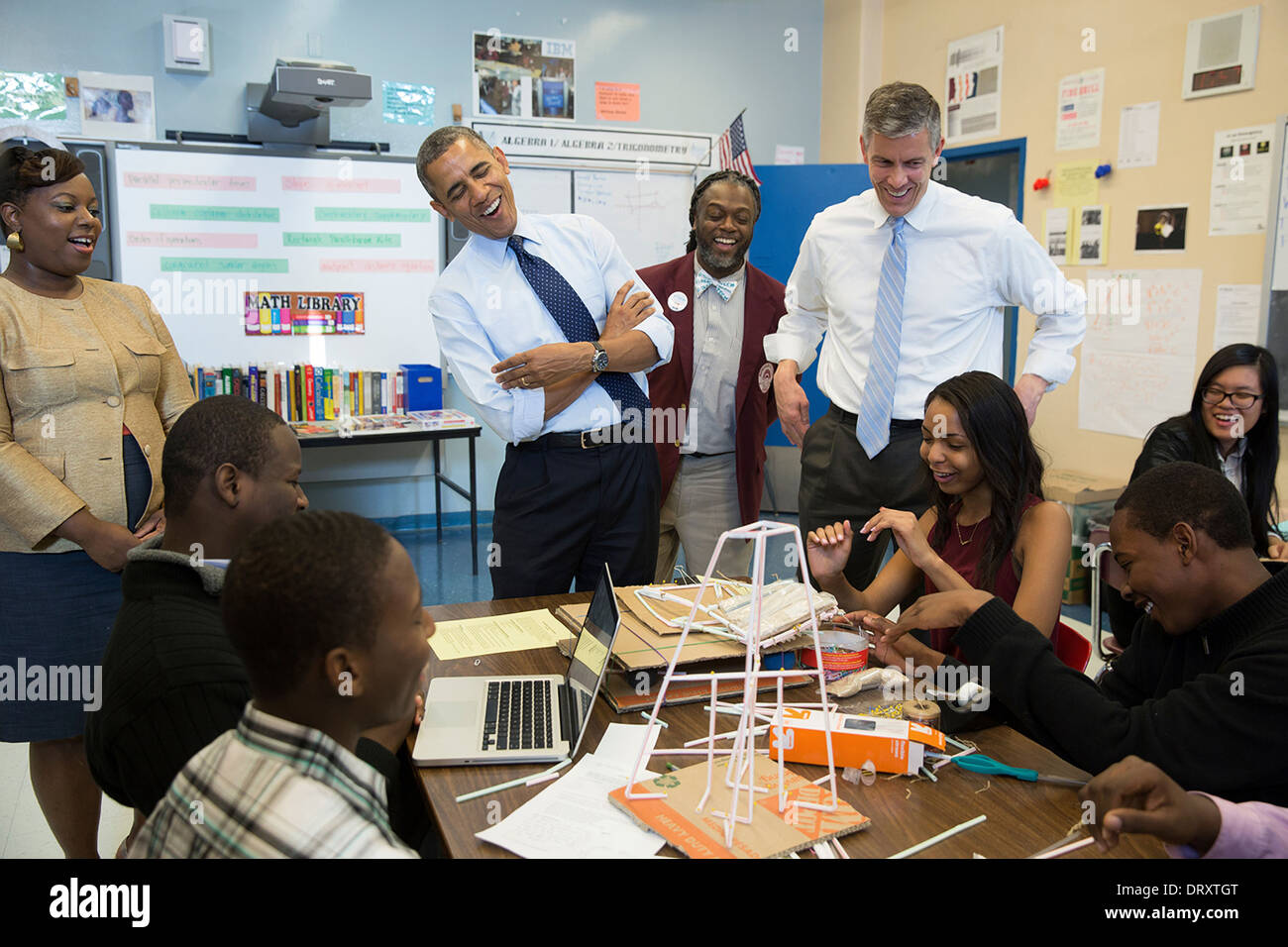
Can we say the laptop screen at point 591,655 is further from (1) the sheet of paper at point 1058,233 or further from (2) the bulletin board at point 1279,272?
(1) the sheet of paper at point 1058,233

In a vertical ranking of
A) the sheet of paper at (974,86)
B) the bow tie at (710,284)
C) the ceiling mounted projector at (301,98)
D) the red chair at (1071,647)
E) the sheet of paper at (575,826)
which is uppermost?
the sheet of paper at (974,86)

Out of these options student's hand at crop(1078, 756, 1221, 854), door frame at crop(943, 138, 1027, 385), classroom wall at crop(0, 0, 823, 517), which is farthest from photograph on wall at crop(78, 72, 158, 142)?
student's hand at crop(1078, 756, 1221, 854)

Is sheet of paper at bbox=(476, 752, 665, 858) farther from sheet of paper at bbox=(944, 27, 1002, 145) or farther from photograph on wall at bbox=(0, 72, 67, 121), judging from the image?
sheet of paper at bbox=(944, 27, 1002, 145)

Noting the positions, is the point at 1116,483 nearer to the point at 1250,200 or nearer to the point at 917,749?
the point at 1250,200

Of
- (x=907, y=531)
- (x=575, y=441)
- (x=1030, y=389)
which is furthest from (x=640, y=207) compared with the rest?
(x=907, y=531)

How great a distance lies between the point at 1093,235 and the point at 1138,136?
489mm

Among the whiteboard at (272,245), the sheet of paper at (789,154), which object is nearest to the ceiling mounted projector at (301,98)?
the whiteboard at (272,245)

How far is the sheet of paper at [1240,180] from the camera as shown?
13.1ft

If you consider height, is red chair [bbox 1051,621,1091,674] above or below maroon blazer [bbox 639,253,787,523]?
below

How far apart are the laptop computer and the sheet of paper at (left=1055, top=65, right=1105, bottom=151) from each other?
4.21 metres

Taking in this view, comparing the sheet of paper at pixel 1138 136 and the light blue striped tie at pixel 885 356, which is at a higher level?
the sheet of paper at pixel 1138 136

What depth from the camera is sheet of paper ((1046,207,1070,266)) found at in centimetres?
496

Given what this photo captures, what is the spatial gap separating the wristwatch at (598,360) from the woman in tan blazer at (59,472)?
3.47 feet
